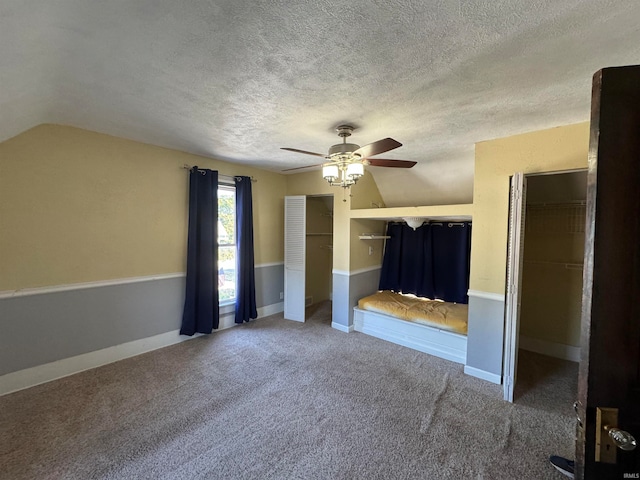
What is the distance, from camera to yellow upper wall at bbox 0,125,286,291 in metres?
2.47

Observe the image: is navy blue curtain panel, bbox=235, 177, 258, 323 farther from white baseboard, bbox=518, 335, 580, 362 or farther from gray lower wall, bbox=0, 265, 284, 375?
white baseboard, bbox=518, 335, 580, 362

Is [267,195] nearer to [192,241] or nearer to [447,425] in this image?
[192,241]

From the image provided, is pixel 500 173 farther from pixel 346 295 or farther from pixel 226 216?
pixel 226 216

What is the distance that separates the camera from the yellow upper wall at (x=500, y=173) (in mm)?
2422

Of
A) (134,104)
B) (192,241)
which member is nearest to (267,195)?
(192,241)

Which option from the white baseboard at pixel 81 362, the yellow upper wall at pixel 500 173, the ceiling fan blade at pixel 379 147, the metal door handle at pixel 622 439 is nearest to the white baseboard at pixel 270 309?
the white baseboard at pixel 81 362

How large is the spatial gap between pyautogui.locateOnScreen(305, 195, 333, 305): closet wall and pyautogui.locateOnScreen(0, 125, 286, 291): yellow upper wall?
6.91ft

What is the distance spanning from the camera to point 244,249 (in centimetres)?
422

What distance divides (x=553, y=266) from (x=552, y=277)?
0.46 feet

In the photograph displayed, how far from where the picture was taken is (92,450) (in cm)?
188

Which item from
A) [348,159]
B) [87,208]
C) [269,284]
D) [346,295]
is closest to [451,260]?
[346,295]

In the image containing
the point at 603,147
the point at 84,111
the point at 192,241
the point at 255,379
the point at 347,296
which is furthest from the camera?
the point at 347,296

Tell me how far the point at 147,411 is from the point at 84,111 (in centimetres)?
257

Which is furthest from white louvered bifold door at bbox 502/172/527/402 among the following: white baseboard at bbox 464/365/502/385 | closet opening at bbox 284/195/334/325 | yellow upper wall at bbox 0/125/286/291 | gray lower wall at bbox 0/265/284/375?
gray lower wall at bbox 0/265/284/375
